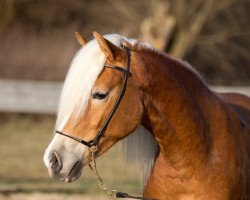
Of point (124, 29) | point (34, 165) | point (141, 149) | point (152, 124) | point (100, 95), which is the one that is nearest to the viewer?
point (100, 95)

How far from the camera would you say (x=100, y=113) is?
4.16m

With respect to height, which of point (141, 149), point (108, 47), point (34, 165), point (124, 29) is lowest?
point (34, 165)

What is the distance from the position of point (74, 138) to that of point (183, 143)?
743mm

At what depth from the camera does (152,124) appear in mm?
4406

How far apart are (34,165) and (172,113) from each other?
729 cm

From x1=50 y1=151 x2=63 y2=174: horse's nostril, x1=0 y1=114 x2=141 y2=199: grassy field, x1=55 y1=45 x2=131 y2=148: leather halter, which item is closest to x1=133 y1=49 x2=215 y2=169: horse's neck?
x1=55 y1=45 x2=131 y2=148: leather halter

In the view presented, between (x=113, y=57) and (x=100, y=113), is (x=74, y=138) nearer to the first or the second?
(x=100, y=113)

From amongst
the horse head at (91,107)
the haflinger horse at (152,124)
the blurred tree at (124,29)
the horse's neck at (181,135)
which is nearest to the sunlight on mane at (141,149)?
the haflinger horse at (152,124)

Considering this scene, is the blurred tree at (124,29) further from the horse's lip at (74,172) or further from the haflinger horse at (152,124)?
the horse's lip at (74,172)

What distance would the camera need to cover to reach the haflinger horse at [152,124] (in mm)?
4121

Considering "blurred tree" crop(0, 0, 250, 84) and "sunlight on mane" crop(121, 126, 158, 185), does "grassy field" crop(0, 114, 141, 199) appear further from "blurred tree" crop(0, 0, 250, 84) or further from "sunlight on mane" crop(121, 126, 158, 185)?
"blurred tree" crop(0, 0, 250, 84)

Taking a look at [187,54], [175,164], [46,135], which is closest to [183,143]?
[175,164]

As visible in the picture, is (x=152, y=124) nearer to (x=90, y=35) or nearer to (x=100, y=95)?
(x=100, y=95)

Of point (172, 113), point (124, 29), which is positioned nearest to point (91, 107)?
point (172, 113)
